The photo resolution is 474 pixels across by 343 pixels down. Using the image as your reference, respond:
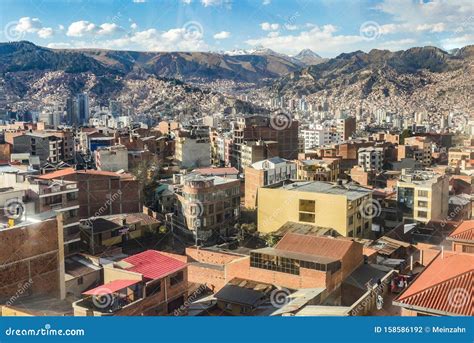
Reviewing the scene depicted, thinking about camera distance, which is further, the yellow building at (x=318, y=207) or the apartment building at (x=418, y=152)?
the apartment building at (x=418, y=152)

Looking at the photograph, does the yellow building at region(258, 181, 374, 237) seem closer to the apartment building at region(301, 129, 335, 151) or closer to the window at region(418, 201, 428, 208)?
the window at region(418, 201, 428, 208)

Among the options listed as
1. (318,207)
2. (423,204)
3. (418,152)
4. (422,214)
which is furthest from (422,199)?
(418,152)

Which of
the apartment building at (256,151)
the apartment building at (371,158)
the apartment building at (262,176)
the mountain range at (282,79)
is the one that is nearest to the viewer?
the apartment building at (262,176)

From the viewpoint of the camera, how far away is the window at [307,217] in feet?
22.8

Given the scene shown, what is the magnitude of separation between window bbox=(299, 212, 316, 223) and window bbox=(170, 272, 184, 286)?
306 centimetres

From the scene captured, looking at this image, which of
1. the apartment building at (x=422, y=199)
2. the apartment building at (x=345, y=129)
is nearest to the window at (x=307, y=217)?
the apartment building at (x=422, y=199)

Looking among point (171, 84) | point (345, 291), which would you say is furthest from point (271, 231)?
point (171, 84)

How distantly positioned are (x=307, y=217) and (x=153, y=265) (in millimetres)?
3202

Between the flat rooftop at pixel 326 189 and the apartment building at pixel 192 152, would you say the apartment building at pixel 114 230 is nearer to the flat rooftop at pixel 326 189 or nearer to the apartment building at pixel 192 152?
the flat rooftop at pixel 326 189

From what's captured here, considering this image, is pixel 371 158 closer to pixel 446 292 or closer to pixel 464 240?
pixel 464 240

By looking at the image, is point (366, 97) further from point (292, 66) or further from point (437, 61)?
point (292, 66)

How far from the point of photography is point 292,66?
6272 cm

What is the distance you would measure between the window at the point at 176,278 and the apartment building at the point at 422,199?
501 cm

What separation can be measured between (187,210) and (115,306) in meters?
4.17
